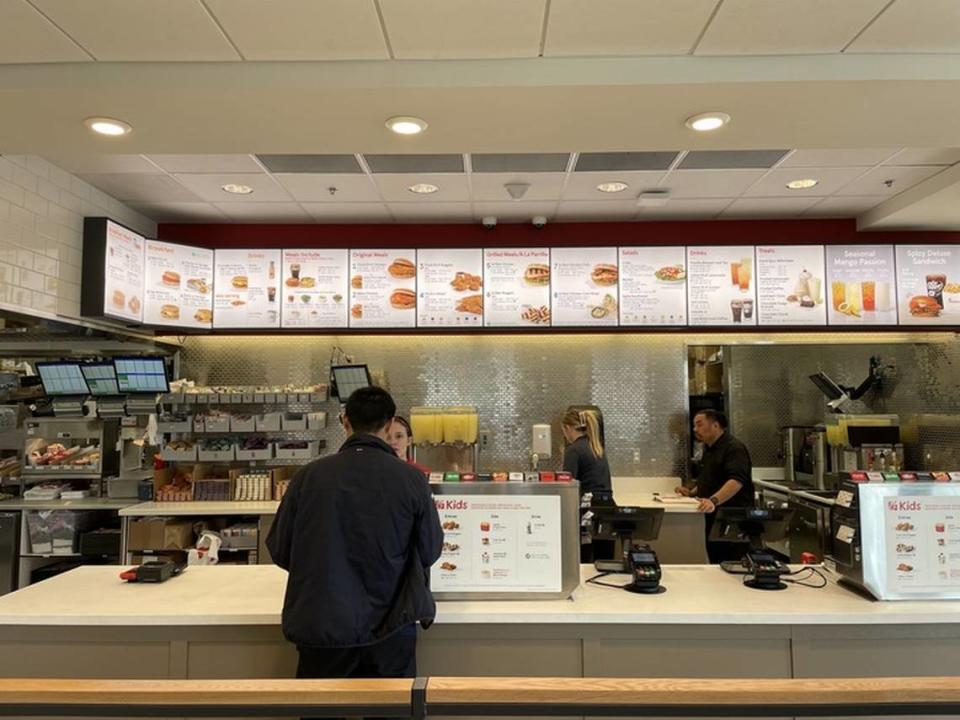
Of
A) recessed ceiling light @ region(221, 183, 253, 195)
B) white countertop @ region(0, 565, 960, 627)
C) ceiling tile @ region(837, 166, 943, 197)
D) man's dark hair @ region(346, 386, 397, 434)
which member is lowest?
white countertop @ region(0, 565, 960, 627)

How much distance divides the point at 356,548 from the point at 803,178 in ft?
14.2

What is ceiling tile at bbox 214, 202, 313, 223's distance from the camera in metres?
5.35

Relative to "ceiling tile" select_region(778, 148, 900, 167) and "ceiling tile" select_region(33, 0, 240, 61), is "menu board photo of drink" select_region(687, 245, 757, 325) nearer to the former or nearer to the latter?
"ceiling tile" select_region(778, 148, 900, 167)

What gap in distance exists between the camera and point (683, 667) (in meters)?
2.37

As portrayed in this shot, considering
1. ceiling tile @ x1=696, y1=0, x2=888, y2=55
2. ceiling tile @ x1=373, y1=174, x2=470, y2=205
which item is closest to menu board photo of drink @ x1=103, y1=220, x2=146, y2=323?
ceiling tile @ x1=373, y1=174, x2=470, y2=205

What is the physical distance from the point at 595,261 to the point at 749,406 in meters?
1.98

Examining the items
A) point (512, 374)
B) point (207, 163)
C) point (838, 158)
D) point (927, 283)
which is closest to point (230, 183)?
point (207, 163)

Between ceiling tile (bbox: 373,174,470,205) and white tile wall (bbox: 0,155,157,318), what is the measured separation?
217 cm

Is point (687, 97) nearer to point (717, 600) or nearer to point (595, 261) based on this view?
point (717, 600)

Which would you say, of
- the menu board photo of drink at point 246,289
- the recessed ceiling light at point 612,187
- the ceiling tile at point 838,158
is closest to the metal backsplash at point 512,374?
the menu board photo of drink at point 246,289

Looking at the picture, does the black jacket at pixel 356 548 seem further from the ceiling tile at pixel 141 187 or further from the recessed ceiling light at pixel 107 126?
the ceiling tile at pixel 141 187

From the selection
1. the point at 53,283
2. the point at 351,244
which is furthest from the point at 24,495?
the point at 351,244

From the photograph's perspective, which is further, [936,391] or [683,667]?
[936,391]

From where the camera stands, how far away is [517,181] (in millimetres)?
4852
